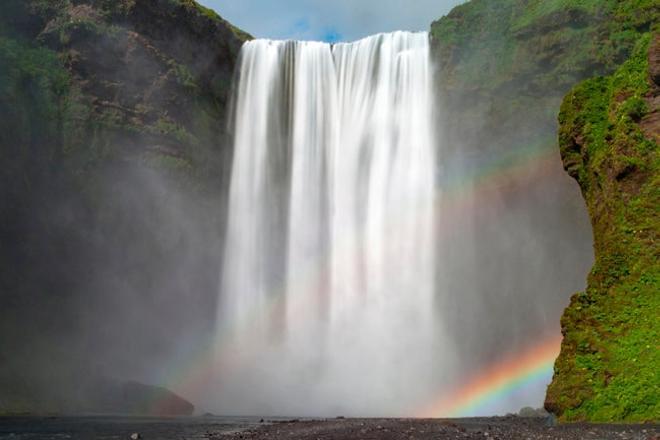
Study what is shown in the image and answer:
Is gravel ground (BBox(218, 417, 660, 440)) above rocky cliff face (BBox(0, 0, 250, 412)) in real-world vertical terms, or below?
below

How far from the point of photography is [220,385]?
132 ft

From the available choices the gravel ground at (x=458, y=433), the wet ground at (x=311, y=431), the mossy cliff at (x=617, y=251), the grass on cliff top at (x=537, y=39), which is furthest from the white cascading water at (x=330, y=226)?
the gravel ground at (x=458, y=433)

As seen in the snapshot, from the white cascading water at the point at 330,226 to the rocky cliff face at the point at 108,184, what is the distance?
2310mm

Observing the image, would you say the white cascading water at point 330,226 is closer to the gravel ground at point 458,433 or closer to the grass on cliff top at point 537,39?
the grass on cliff top at point 537,39

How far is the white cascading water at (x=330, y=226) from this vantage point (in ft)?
134

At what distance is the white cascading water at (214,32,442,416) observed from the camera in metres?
40.8

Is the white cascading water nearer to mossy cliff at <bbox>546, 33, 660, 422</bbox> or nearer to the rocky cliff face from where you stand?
the rocky cliff face

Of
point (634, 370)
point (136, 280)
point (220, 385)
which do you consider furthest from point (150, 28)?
point (634, 370)

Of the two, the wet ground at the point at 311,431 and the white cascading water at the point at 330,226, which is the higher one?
the white cascading water at the point at 330,226

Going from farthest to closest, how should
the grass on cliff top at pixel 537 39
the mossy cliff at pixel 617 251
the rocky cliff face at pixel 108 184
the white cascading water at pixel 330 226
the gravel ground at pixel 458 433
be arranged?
1. the white cascading water at pixel 330 226
2. the grass on cliff top at pixel 537 39
3. the rocky cliff face at pixel 108 184
4. the mossy cliff at pixel 617 251
5. the gravel ground at pixel 458 433

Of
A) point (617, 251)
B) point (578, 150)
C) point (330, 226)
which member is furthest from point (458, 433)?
point (330, 226)

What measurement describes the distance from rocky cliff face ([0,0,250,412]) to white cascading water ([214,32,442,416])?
231 cm

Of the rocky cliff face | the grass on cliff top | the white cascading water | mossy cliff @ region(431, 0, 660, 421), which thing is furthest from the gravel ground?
the grass on cliff top

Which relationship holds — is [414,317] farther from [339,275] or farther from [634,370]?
[634,370]
